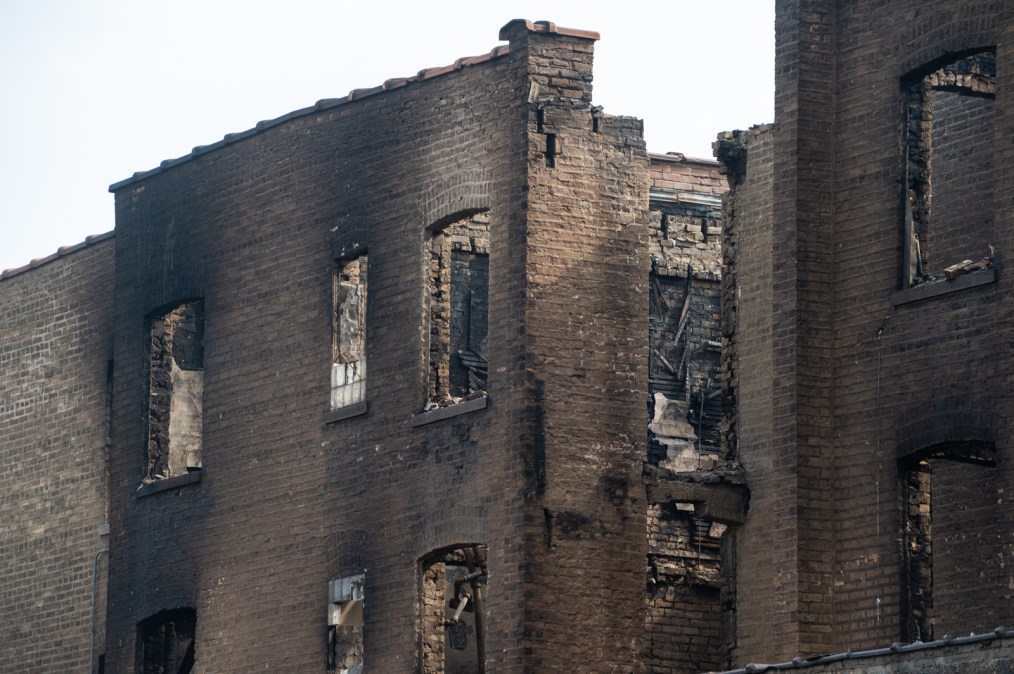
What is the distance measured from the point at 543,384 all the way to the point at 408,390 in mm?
1890

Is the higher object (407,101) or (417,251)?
(407,101)

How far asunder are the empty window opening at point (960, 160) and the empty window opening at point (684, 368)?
214 inches

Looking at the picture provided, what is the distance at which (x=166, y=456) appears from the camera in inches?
1207

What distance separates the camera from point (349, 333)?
28.3 m

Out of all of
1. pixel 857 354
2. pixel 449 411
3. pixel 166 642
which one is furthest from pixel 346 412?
pixel 857 354

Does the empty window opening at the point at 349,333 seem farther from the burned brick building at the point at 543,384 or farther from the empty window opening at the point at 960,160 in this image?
the empty window opening at the point at 960,160

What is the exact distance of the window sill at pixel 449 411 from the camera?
86.4ft

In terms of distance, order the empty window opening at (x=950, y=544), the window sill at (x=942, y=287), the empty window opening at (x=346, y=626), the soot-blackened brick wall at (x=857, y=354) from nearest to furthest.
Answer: the window sill at (x=942, y=287) → the soot-blackened brick wall at (x=857, y=354) → the empty window opening at (x=950, y=544) → the empty window opening at (x=346, y=626)

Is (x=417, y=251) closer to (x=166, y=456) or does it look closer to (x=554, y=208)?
(x=554, y=208)

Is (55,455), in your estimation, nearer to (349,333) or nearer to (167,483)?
(167,483)

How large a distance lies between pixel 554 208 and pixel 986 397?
5.54 m

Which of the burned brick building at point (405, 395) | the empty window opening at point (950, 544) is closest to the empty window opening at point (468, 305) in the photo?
the burned brick building at point (405, 395)

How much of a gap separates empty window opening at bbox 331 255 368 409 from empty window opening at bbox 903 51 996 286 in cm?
642

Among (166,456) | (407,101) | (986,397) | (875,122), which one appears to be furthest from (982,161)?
(166,456)
